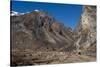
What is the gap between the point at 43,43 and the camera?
3.09 meters

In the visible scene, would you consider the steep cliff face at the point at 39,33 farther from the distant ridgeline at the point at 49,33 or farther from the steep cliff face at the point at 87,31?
the steep cliff face at the point at 87,31

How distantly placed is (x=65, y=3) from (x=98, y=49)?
2.81ft

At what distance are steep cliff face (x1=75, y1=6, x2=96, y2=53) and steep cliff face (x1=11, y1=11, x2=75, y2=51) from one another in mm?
129

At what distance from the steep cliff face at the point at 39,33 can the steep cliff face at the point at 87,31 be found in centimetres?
13

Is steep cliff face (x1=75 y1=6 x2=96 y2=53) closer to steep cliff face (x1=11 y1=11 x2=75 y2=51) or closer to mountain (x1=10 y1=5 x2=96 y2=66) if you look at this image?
mountain (x1=10 y1=5 x2=96 y2=66)

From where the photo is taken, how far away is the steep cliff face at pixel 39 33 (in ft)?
9.77

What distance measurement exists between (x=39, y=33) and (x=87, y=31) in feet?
2.42

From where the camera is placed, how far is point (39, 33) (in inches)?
121

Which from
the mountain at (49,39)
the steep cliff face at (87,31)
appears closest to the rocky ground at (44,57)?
the mountain at (49,39)

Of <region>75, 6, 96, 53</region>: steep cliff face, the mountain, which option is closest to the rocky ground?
the mountain

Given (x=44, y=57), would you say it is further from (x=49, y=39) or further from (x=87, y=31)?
(x=87, y=31)
